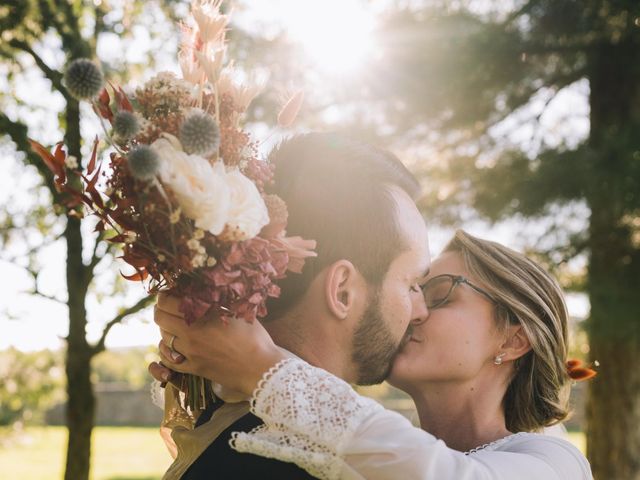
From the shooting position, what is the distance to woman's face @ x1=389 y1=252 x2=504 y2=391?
304 cm

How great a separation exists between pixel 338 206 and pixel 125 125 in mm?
767

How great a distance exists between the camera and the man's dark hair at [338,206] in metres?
2.20

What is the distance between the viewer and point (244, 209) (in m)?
1.72

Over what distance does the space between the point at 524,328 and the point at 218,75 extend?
1.87m

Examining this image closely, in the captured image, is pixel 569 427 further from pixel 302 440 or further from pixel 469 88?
pixel 302 440

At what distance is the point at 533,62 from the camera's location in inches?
329

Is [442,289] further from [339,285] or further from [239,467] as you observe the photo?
[239,467]

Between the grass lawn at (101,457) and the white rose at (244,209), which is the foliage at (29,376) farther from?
the white rose at (244,209)

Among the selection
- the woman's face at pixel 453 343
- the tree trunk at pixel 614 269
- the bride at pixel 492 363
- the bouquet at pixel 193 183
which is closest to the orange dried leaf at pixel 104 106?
the bouquet at pixel 193 183

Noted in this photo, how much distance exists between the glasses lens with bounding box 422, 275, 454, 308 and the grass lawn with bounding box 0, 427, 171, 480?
11.9m

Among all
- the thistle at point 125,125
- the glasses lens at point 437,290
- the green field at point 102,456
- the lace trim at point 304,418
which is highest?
the thistle at point 125,125

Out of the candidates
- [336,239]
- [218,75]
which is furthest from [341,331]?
[218,75]

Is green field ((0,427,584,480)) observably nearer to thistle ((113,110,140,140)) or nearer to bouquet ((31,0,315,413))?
bouquet ((31,0,315,413))

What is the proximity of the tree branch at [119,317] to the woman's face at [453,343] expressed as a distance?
2676mm
